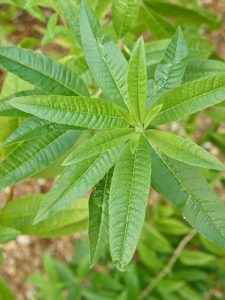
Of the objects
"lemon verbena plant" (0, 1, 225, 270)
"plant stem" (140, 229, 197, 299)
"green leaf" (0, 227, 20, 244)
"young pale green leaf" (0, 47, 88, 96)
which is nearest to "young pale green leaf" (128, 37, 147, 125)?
"lemon verbena plant" (0, 1, 225, 270)

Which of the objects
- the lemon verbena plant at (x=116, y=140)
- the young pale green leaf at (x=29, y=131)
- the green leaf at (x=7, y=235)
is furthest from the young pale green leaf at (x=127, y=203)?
the green leaf at (x=7, y=235)

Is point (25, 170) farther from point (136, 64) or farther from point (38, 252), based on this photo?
point (38, 252)

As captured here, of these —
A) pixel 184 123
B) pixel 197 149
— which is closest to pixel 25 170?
pixel 197 149

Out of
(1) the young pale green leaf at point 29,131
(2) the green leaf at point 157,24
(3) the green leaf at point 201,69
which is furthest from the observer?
(2) the green leaf at point 157,24

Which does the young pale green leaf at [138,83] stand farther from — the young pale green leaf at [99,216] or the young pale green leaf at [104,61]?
the young pale green leaf at [99,216]

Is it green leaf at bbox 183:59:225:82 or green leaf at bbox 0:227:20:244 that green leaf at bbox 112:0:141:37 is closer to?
green leaf at bbox 183:59:225:82

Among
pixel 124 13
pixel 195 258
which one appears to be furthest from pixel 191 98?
pixel 195 258

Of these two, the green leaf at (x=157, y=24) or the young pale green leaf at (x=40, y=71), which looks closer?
the young pale green leaf at (x=40, y=71)
